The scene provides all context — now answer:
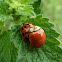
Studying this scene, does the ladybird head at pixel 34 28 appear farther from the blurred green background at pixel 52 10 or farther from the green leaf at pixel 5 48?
the blurred green background at pixel 52 10

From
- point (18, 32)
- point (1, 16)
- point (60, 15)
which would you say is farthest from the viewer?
point (60, 15)

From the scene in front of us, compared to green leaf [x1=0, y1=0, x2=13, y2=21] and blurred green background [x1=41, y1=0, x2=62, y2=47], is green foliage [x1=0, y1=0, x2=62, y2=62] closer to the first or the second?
green leaf [x1=0, y1=0, x2=13, y2=21]

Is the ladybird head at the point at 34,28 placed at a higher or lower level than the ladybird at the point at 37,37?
higher

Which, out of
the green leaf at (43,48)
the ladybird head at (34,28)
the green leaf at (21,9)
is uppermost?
the green leaf at (21,9)

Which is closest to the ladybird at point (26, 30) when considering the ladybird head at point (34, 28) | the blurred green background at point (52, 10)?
the ladybird head at point (34, 28)

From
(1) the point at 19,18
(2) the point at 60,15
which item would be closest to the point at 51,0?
(2) the point at 60,15

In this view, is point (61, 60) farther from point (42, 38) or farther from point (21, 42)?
point (21, 42)

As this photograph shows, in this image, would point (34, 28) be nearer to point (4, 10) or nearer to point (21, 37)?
point (21, 37)
